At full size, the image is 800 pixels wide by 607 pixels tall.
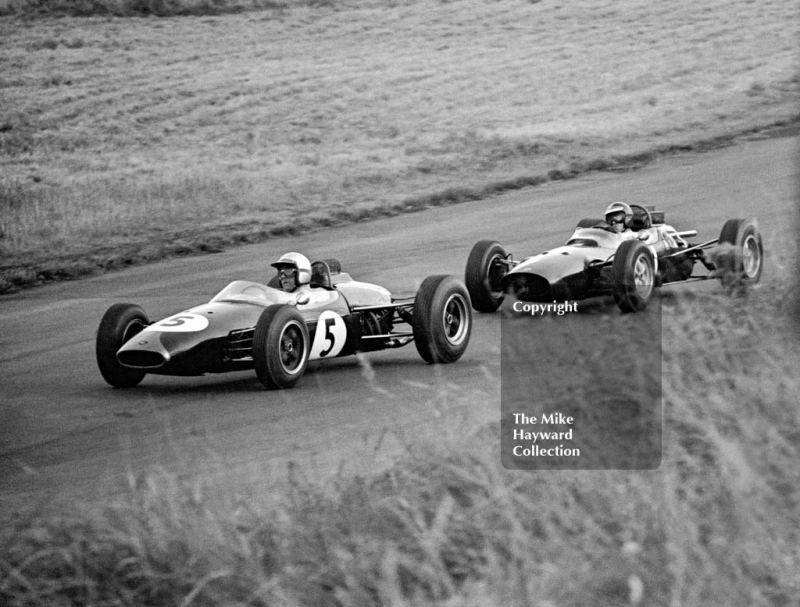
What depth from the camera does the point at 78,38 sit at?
1873 inches

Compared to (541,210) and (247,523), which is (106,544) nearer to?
(247,523)

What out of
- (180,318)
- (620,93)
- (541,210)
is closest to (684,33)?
(620,93)

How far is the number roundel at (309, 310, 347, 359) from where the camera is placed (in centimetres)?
Result: 1127

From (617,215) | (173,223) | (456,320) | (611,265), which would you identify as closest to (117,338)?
(456,320)

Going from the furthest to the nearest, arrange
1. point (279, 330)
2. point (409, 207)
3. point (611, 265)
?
point (409, 207)
point (611, 265)
point (279, 330)

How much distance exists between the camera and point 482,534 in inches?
224

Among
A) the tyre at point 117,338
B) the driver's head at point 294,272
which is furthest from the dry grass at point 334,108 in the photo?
the driver's head at point 294,272

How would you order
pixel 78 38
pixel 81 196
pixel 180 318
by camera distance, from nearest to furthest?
pixel 180 318, pixel 81 196, pixel 78 38

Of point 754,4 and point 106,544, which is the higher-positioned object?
point 754,4

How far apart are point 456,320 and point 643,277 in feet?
7.22

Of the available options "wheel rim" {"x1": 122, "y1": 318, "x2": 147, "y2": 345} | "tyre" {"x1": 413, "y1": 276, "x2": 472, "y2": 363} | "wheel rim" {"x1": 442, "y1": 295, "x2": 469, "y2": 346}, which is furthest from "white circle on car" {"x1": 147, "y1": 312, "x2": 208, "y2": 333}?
"wheel rim" {"x1": 442, "y1": 295, "x2": 469, "y2": 346}

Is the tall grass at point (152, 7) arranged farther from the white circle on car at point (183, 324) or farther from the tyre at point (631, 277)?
the white circle on car at point (183, 324)

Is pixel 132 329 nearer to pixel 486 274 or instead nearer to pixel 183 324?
pixel 183 324

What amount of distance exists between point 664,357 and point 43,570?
3.85 meters
